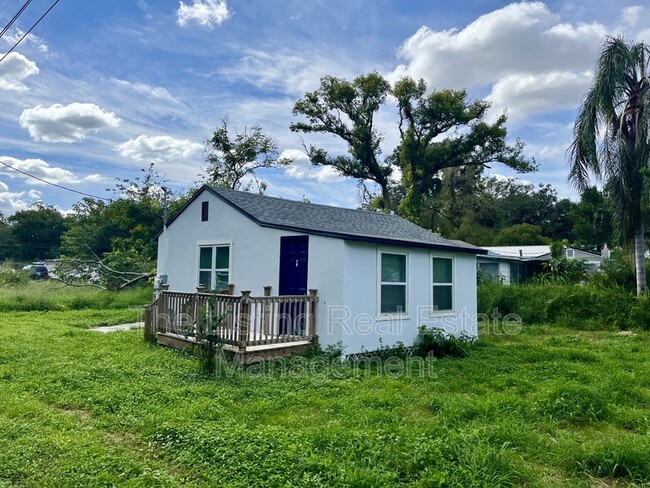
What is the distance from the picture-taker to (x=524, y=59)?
46.7 ft

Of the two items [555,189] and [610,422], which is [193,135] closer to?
[610,422]

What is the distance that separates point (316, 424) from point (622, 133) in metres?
13.9

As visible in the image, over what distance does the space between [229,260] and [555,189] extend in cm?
4144

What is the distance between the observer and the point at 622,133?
43.2 feet

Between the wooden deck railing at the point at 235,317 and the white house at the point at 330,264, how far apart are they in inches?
14.5

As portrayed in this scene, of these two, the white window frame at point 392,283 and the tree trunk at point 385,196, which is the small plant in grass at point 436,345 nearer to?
the white window frame at point 392,283

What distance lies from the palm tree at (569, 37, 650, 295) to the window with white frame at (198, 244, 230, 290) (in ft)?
38.6

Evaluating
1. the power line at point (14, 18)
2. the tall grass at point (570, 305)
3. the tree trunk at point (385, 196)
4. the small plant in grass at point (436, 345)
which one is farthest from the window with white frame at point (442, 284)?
the tree trunk at point (385, 196)

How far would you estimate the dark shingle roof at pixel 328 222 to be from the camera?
8.42 m

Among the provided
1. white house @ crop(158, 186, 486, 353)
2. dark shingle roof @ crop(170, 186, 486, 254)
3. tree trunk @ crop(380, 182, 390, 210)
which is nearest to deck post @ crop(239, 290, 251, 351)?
white house @ crop(158, 186, 486, 353)

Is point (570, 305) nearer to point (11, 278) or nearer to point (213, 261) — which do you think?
point (213, 261)

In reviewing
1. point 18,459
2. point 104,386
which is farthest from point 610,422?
point 104,386

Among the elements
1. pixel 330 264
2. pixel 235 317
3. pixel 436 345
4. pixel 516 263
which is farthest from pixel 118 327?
pixel 516 263

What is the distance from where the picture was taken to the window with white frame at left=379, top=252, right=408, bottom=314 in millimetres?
8523
